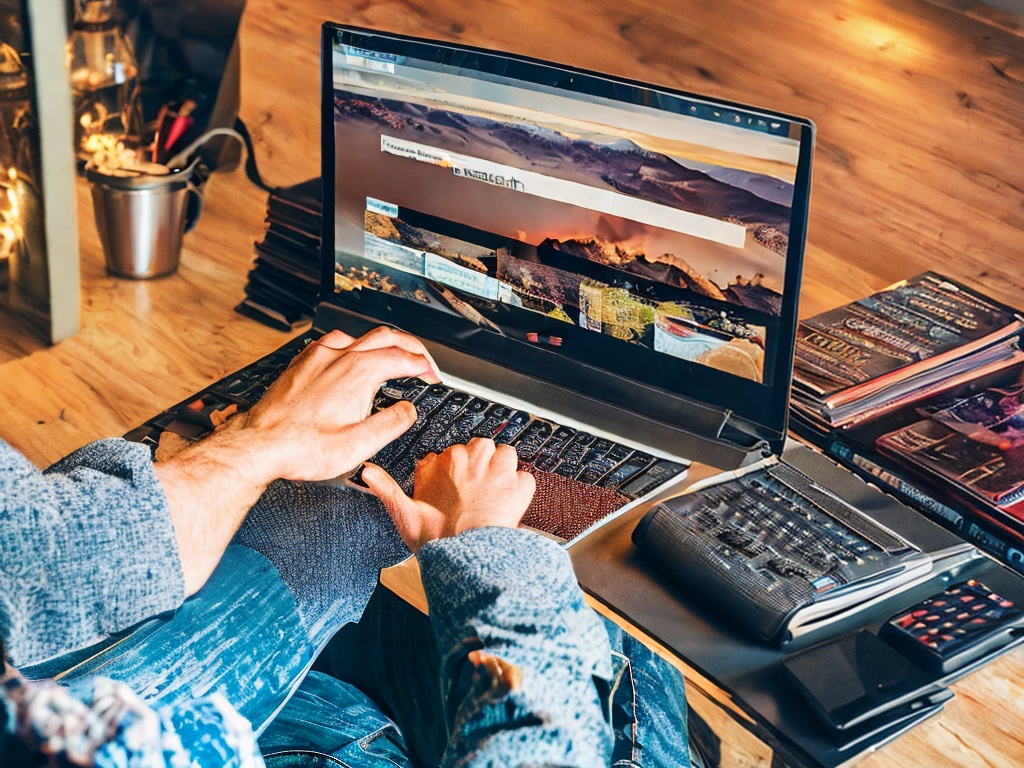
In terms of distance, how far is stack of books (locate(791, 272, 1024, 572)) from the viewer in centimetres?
101

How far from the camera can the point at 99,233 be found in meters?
1.60

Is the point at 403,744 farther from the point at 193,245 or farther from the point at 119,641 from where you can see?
the point at 193,245

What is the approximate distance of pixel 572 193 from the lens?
1.06 metres

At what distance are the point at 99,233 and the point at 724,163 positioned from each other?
105cm

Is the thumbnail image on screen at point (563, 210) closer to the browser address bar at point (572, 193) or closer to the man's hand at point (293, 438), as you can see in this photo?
the browser address bar at point (572, 193)

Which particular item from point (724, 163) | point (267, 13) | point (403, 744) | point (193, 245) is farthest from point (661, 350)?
point (267, 13)

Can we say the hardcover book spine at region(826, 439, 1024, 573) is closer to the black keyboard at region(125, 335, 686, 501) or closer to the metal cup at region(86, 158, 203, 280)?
the black keyboard at region(125, 335, 686, 501)

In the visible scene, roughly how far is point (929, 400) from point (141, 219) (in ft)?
3.64

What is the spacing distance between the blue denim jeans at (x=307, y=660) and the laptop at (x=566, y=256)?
8cm

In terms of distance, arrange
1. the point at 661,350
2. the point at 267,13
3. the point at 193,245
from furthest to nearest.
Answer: the point at 267,13, the point at 193,245, the point at 661,350

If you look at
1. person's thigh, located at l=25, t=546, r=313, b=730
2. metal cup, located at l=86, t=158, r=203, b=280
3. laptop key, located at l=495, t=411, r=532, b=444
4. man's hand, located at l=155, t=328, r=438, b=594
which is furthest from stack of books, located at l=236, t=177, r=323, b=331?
person's thigh, located at l=25, t=546, r=313, b=730

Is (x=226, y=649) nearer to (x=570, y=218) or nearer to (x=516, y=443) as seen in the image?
(x=516, y=443)

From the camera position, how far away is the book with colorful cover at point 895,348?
43.9 inches

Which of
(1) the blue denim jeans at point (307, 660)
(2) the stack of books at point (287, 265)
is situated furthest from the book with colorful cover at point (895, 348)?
(2) the stack of books at point (287, 265)
